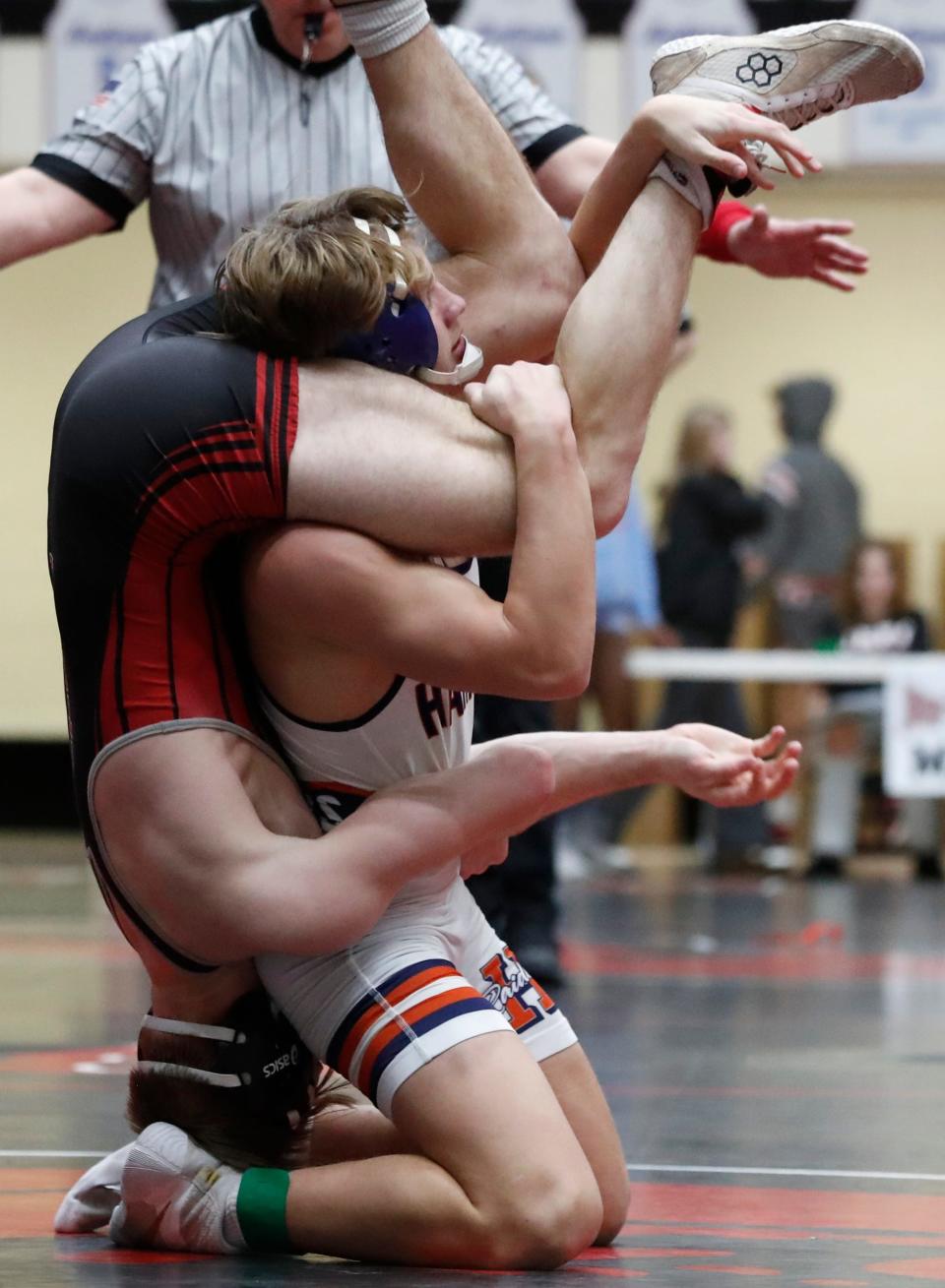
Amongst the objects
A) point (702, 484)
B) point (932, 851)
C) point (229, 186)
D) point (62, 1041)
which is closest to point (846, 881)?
point (932, 851)

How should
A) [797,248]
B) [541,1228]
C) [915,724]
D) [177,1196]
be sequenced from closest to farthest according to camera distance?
[541,1228], [177,1196], [797,248], [915,724]

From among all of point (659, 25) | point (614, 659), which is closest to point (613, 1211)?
point (614, 659)

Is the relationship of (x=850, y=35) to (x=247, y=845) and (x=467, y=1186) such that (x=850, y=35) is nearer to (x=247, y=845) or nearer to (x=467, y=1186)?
(x=247, y=845)

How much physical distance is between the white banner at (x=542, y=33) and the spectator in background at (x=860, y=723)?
74.6 inches

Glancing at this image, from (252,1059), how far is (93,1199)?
219 millimetres

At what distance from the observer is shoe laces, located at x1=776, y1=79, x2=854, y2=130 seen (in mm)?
2307

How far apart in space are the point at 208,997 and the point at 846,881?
5.14m

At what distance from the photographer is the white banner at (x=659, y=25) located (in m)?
7.64

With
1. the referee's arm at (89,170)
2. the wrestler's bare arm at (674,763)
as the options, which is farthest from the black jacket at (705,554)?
the wrestler's bare arm at (674,763)

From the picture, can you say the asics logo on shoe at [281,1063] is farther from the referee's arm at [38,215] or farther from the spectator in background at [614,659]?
the spectator in background at [614,659]

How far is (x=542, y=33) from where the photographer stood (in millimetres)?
7887

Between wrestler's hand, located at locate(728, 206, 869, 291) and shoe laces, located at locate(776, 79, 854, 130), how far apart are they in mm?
413

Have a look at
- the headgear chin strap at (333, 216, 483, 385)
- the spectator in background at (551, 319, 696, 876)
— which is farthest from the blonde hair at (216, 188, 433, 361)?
the spectator in background at (551, 319, 696, 876)

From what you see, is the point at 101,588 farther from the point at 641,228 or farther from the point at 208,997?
the point at 641,228
